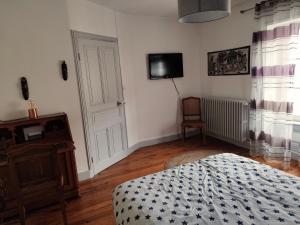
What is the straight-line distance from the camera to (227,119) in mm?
3951

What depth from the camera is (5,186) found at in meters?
2.29

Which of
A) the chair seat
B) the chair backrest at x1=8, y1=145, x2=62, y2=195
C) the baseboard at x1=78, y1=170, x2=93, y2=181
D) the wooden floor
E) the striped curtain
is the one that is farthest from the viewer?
the chair seat

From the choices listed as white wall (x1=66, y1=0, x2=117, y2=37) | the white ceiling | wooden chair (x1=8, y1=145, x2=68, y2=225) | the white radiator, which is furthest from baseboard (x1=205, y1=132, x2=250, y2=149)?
wooden chair (x1=8, y1=145, x2=68, y2=225)

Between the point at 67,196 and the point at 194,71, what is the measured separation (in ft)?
11.5

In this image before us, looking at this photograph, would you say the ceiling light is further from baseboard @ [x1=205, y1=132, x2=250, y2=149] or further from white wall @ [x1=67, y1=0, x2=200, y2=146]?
baseboard @ [x1=205, y1=132, x2=250, y2=149]

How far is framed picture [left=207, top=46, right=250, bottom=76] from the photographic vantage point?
3.60 metres

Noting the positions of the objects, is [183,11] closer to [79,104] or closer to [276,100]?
[79,104]

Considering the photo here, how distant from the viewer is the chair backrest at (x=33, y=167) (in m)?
1.79

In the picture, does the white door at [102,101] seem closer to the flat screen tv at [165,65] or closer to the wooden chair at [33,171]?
the flat screen tv at [165,65]

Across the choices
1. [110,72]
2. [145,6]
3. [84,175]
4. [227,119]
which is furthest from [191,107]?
[84,175]

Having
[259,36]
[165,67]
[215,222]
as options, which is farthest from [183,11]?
[165,67]

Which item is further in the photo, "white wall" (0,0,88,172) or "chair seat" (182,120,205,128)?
"chair seat" (182,120,205,128)

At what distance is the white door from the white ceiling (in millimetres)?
562

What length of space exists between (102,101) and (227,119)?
2.31 m
